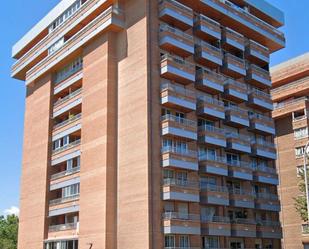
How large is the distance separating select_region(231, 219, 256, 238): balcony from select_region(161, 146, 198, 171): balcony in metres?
7.51

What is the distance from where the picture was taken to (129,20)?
155 ft

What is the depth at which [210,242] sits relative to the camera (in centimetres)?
4472

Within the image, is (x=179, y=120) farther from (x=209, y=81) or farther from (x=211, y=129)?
(x=209, y=81)

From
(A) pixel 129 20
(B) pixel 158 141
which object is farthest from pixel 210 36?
(B) pixel 158 141

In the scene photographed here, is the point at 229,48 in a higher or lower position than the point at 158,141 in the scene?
higher

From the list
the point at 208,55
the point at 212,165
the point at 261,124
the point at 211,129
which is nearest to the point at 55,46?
the point at 208,55

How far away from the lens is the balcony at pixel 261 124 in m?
52.6

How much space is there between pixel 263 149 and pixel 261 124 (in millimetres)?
2813

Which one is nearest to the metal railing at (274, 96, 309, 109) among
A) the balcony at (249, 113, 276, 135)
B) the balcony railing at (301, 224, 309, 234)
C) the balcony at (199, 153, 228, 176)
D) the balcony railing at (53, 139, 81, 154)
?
the balcony at (249, 113, 276, 135)

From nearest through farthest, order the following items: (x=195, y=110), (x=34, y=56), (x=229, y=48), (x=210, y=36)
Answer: (x=195, y=110), (x=210, y=36), (x=229, y=48), (x=34, y=56)

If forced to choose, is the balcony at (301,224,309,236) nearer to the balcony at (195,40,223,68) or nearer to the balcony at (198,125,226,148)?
the balcony at (198,125,226,148)

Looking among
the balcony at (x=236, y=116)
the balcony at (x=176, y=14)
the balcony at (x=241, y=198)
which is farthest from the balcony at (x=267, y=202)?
the balcony at (x=176, y=14)

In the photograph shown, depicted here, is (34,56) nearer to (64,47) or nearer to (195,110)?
(64,47)

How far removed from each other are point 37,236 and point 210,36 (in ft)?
93.7
